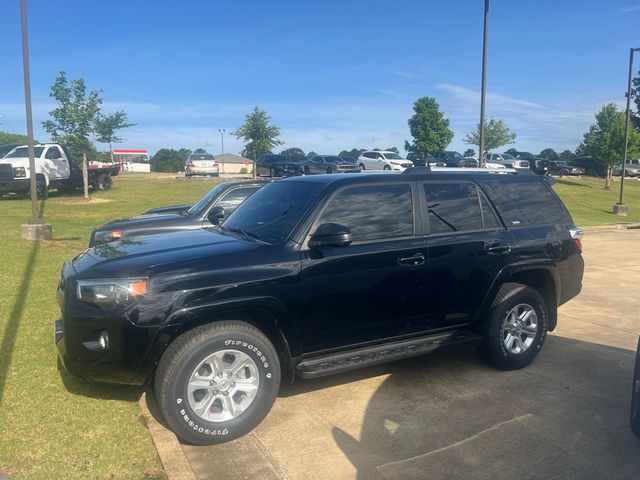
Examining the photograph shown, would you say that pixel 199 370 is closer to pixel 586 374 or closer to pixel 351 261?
pixel 351 261

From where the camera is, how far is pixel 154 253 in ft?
13.2

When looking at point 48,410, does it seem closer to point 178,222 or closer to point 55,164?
point 178,222

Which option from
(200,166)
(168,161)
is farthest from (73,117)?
(168,161)

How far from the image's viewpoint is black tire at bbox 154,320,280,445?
3621mm

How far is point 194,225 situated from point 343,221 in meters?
3.83

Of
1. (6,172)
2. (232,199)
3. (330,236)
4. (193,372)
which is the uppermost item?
(6,172)

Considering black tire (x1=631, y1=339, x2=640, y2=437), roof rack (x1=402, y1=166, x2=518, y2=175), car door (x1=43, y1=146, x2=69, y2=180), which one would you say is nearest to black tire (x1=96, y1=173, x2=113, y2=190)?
car door (x1=43, y1=146, x2=69, y2=180)

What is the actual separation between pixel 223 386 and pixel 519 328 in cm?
291

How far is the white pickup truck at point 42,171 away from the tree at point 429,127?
31.5 m

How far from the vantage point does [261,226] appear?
4.59 m

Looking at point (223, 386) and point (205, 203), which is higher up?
point (205, 203)

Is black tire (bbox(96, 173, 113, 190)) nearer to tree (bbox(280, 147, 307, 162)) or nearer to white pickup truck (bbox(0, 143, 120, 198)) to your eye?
white pickup truck (bbox(0, 143, 120, 198))

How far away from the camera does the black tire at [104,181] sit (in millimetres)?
23122

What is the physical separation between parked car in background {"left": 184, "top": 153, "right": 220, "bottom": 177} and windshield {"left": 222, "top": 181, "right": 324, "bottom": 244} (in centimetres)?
2900
